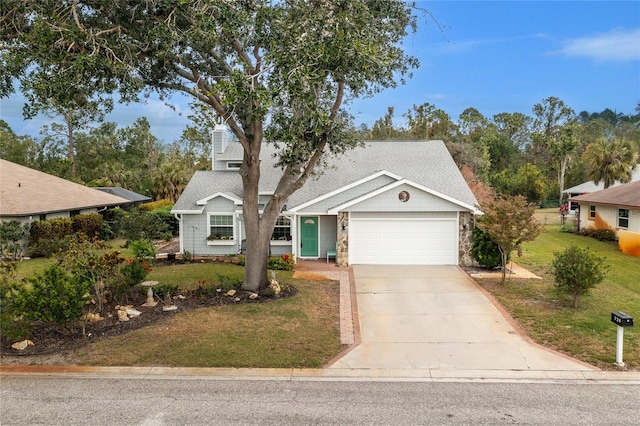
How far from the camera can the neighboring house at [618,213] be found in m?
20.9

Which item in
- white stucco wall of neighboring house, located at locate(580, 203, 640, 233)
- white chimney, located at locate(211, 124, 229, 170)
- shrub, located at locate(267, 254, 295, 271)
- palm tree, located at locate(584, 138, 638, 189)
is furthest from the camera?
palm tree, located at locate(584, 138, 638, 189)

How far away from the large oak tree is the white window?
28.7 ft

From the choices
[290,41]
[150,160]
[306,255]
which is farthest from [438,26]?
[150,160]

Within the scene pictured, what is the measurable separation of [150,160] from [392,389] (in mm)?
47374

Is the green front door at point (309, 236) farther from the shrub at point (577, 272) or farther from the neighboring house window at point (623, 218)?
the neighboring house window at point (623, 218)

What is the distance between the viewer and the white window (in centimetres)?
1978

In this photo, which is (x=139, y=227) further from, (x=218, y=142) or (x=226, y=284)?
(x=226, y=284)

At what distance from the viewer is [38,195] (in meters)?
22.5

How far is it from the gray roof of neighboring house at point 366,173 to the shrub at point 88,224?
6.64 meters

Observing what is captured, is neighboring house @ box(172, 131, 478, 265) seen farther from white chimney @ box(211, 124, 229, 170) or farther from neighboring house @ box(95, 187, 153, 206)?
neighboring house @ box(95, 187, 153, 206)

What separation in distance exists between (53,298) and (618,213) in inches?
1057

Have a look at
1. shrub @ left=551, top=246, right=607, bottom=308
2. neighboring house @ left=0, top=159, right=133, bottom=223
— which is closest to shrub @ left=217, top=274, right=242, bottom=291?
shrub @ left=551, top=246, right=607, bottom=308

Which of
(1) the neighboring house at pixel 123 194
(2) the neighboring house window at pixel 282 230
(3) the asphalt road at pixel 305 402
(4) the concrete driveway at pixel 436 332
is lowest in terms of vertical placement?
(3) the asphalt road at pixel 305 402

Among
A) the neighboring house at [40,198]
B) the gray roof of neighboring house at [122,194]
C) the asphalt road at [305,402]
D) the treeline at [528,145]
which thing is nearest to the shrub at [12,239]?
the neighboring house at [40,198]
